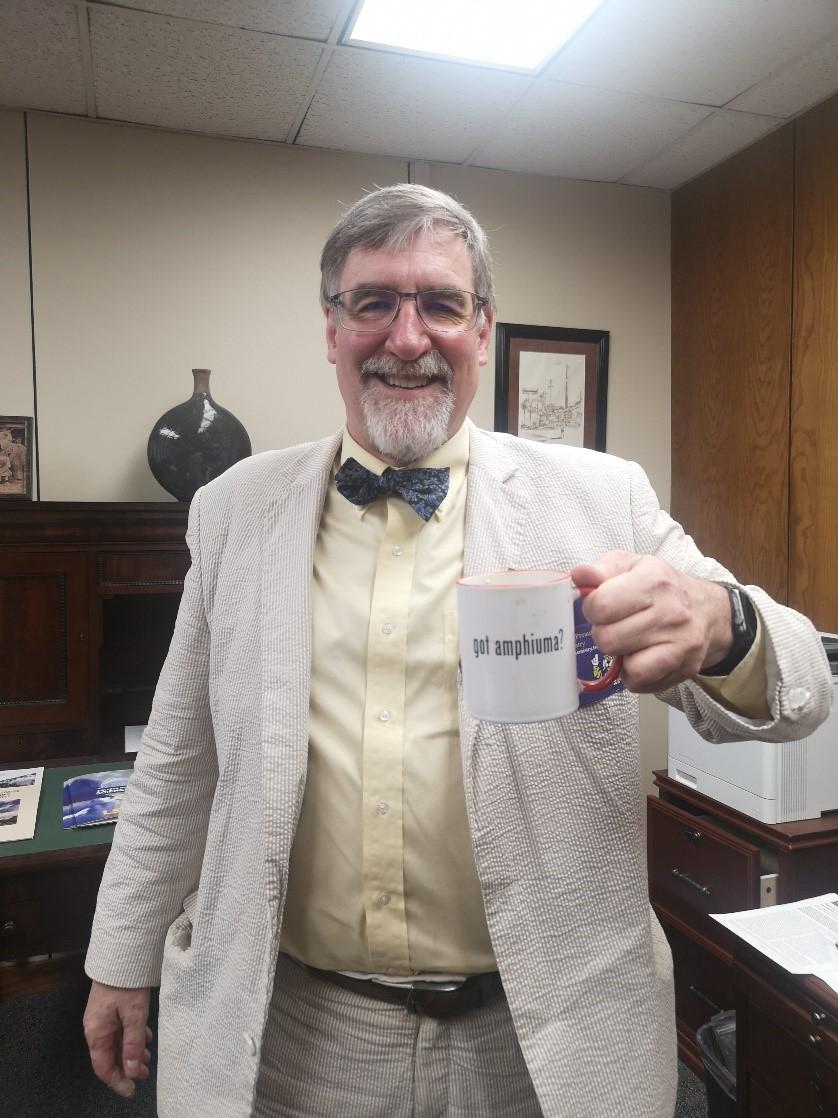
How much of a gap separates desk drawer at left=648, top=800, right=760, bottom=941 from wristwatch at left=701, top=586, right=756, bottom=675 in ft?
5.19

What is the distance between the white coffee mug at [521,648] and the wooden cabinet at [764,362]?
2.26 m

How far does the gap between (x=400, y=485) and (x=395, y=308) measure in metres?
0.25

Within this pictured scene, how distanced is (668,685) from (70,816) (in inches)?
66.4

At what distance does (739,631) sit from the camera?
0.90 meters

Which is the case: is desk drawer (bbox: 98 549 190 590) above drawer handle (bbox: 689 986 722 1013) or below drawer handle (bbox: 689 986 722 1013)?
above

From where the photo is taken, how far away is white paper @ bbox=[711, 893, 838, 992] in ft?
5.22

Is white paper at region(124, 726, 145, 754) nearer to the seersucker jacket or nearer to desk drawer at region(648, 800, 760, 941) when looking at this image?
the seersucker jacket

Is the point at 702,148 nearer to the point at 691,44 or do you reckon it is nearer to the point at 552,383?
the point at 691,44

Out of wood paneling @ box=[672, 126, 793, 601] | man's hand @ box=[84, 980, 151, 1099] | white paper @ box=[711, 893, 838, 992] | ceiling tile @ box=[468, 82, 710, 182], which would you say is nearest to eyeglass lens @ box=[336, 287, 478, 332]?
man's hand @ box=[84, 980, 151, 1099]

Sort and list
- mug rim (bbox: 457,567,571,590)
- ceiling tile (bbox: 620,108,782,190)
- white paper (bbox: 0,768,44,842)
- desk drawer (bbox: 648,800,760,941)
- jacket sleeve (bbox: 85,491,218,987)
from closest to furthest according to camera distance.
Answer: mug rim (bbox: 457,567,571,590)
jacket sleeve (bbox: 85,491,218,987)
white paper (bbox: 0,768,44,842)
desk drawer (bbox: 648,800,760,941)
ceiling tile (bbox: 620,108,782,190)

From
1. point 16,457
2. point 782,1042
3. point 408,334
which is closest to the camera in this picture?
point 408,334

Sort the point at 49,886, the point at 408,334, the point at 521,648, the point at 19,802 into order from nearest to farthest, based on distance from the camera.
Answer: the point at 521,648
the point at 408,334
the point at 49,886
the point at 19,802

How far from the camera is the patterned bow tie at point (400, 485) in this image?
1194mm

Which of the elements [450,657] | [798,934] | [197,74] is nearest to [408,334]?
[450,657]
